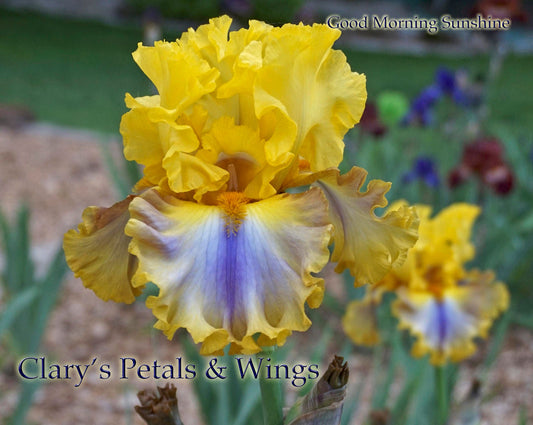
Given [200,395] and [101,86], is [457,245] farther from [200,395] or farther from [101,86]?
[101,86]

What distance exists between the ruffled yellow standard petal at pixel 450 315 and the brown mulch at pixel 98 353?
0.18 metres

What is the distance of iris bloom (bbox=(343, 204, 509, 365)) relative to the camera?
Answer: 4.78ft

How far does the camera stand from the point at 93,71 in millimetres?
7965

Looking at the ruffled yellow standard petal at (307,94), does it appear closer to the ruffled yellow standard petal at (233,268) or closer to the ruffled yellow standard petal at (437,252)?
the ruffled yellow standard petal at (233,268)

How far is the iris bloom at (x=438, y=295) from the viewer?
1458 millimetres

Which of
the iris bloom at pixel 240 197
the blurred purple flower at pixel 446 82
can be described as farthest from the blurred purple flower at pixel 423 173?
the iris bloom at pixel 240 197

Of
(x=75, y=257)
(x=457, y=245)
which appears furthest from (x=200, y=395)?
(x=75, y=257)

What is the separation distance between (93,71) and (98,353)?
6.04 meters

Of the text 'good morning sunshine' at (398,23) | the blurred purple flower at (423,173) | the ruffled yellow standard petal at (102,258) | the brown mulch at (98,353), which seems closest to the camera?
the ruffled yellow standard petal at (102,258)

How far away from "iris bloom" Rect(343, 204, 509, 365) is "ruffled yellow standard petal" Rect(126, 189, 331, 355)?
0.84 m

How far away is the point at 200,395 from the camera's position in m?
1.44

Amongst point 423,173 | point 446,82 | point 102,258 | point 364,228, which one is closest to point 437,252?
point 364,228

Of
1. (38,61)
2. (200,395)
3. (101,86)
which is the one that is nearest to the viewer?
(200,395)

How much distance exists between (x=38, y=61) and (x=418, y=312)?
25.0 feet
